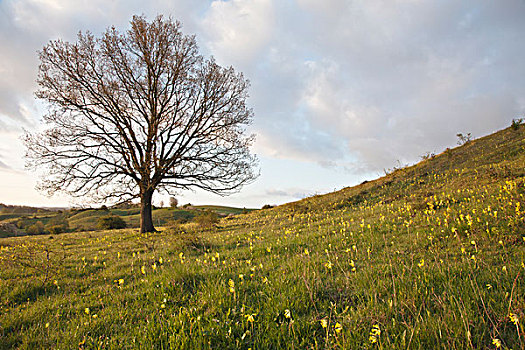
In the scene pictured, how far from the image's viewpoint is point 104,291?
15.6ft

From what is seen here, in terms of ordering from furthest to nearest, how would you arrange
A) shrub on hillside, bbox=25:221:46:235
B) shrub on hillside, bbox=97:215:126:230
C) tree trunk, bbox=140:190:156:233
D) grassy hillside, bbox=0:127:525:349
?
shrub on hillside, bbox=97:215:126:230, shrub on hillside, bbox=25:221:46:235, tree trunk, bbox=140:190:156:233, grassy hillside, bbox=0:127:525:349

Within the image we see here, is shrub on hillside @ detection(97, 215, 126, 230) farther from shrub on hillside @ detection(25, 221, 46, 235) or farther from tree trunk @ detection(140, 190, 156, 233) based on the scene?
tree trunk @ detection(140, 190, 156, 233)


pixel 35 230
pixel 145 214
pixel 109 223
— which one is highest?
pixel 145 214

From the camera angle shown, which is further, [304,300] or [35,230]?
[35,230]

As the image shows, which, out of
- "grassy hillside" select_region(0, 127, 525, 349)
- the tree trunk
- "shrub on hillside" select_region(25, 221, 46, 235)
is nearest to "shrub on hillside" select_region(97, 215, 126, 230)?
"shrub on hillside" select_region(25, 221, 46, 235)

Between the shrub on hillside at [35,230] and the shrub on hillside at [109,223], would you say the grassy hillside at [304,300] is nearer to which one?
the shrub on hillside at [109,223]

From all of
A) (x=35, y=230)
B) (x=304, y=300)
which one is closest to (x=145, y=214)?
(x=304, y=300)

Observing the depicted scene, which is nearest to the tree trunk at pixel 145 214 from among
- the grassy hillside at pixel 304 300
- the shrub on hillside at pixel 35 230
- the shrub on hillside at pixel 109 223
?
the grassy hillside at pixel 304 300

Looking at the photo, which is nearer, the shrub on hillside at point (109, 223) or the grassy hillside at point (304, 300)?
the grassy hillside at point (304, 300)

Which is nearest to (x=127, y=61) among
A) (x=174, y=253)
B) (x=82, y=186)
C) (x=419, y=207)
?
(x=82, y=186)

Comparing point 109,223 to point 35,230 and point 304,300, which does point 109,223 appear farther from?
point 304,300

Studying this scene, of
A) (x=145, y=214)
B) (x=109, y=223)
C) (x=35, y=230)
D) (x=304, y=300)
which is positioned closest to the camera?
(x=304, y=300)

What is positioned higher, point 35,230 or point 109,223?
point 109,223

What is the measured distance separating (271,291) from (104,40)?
883 inches
